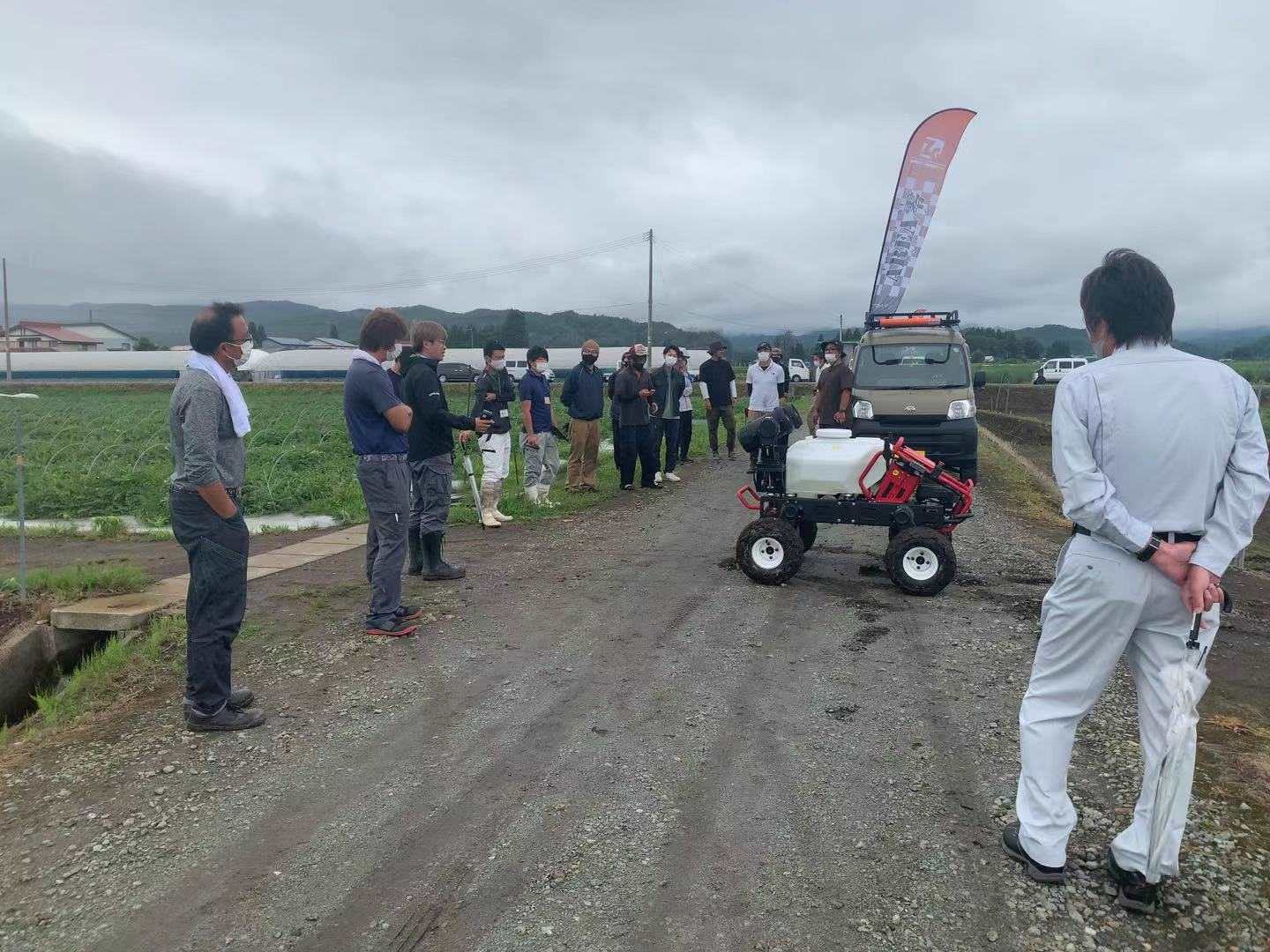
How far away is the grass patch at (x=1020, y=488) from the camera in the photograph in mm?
10342

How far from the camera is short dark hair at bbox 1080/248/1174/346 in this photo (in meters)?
2.91

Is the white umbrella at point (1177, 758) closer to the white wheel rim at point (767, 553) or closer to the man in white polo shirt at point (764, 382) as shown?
the white wheel rim at point (767, 553)

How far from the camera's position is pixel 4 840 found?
345 cm

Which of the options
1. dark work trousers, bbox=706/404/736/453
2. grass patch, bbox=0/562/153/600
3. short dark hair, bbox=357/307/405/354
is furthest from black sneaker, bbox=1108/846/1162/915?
dark work trousers, bbox=706/404/736/453

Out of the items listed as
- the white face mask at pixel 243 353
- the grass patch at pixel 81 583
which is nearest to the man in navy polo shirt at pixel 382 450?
the white face mask at pixel 243 353

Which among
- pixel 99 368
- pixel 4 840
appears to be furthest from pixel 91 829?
pixel 99 368

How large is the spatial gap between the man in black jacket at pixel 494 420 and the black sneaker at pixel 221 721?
15.5ft

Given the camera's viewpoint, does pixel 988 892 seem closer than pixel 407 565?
Yes

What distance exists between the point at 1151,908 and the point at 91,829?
12.9 feet

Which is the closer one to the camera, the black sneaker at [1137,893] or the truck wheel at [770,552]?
the black sneaker at [1137,893]

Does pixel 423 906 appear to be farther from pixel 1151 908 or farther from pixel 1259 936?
pixel 1259 936

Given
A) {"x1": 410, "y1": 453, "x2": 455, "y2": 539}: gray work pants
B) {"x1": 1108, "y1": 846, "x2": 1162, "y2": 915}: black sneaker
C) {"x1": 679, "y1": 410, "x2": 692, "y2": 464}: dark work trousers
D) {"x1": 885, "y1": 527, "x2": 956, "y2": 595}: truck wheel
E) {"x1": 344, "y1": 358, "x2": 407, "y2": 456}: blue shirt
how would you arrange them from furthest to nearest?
{"x1": 679, "y1": 410, "x2": 692, "y2": 464}: dark work trousers
{"x1": 410, "y1": 453, "x2": 455, "y2": 539}: gray work pants
{"x1": 885, "y1": 527, "x2": 956, "y2": 595}: truck wheel
{"x1": 344, "y1": 358, "x2": 407, "y2": 456}: blue shirt
{"x1": 1108, "y1": 846, "x2": 1162, "y2": 915}: black sneaker

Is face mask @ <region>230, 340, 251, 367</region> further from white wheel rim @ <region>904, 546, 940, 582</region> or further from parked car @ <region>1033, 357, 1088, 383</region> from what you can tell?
parked car @ <region>1033, 357, 1088, 383</region>

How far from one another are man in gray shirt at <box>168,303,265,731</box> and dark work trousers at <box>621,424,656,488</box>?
7453 millimetres
